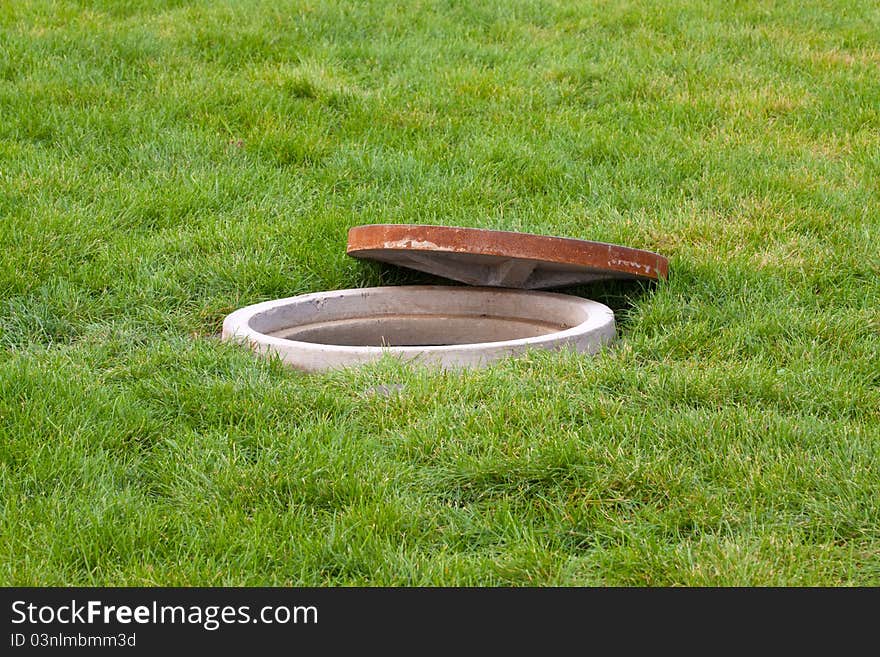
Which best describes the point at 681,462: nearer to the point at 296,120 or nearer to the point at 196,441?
the point at 196,441

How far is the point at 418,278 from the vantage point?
5.48 m

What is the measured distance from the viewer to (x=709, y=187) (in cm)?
609

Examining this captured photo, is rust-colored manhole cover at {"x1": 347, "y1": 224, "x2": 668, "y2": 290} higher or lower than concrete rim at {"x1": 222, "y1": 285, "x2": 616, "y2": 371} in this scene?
higher

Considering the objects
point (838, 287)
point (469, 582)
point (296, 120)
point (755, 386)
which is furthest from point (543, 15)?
point (469, 582)

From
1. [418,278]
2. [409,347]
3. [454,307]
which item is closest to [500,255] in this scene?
[409,347]

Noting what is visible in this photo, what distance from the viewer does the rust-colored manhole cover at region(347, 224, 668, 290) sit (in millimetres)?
4574

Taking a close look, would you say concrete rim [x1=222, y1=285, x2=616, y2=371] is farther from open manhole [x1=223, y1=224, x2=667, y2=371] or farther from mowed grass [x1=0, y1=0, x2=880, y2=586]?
mowed grass [x1=0, y1=0, x2=880, y2=586]

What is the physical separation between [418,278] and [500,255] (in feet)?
3.20

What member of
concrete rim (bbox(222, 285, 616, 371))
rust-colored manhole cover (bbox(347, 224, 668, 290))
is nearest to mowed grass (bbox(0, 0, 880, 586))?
concrete rim (bbox(222, 285, 616, 371))

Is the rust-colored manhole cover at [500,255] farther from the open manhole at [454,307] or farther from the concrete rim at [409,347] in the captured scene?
the concrete rim at [409,347]

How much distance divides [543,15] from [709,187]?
357 centimetres

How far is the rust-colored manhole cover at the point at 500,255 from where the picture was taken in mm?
4574

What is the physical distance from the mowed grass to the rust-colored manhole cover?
9.0 inches

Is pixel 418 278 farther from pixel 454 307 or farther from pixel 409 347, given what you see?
pixel 409 347
